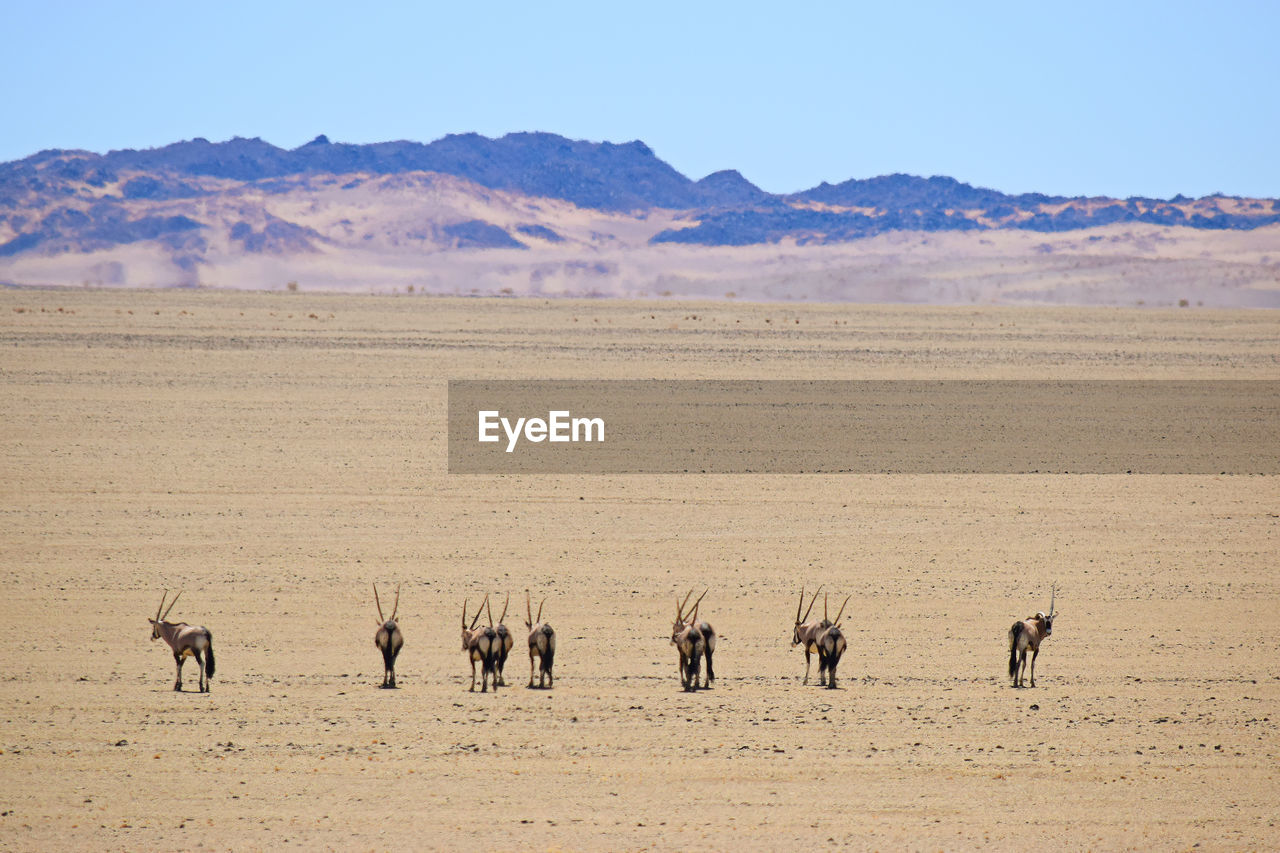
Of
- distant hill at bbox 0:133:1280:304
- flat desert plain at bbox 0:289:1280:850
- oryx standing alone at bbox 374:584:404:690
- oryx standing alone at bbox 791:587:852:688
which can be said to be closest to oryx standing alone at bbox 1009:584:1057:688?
flat desert plain at bbox 0:289:1280:850

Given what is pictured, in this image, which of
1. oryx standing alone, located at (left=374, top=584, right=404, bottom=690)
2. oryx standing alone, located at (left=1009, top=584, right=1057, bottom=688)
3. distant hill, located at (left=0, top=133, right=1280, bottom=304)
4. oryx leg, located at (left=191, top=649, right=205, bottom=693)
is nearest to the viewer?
oryx leg, located at (left=191, top=649, right=205, bottom=693)

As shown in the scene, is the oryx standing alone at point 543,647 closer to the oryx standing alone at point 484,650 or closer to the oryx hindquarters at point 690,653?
the oryx standing alone at point 484,650

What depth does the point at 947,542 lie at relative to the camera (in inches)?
660

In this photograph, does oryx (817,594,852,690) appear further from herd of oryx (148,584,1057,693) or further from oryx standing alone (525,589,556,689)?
oryx standing alone (525,589,556,689)

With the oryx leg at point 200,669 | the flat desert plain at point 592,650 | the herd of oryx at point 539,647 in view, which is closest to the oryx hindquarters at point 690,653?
the herd of oryx at point 539,647

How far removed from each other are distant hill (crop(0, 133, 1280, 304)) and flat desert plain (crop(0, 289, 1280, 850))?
79.0 metres

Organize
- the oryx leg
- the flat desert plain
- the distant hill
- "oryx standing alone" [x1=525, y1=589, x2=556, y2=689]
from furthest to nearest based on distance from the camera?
the distant hill, "oryx standing alone" [x1=525, y1=589, x2=556, y2=689], the oryx leg, the flat desert plain

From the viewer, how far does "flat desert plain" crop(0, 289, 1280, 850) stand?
7.77m

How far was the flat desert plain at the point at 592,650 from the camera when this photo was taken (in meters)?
7.77

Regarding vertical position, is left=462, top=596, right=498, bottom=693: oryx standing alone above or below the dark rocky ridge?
below

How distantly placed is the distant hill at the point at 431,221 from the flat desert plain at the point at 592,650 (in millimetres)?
78952

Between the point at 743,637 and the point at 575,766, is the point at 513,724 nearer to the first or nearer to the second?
the point at 575,766

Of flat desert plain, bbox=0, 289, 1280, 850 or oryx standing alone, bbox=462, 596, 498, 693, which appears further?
oryx standing alone, bbox=462, 596, 498, 693

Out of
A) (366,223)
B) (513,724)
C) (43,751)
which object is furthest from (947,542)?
(366,223)
